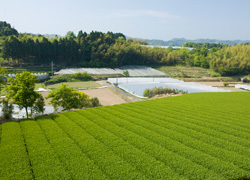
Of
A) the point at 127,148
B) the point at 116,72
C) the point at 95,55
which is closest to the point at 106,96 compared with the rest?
the point at 127,148

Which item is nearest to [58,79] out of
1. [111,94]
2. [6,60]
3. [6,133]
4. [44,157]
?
[111,94]

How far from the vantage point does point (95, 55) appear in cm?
5984

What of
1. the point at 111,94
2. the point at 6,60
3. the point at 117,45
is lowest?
the point at 111,94

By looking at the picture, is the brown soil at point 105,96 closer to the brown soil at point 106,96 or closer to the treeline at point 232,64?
the brown soil at point 106,96

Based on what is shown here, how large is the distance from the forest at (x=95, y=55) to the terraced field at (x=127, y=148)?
140 feet

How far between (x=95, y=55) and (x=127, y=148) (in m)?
53.5

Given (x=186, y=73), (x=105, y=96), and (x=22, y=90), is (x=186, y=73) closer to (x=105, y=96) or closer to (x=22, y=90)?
(x=105, y=96)

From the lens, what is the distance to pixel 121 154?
807 cm

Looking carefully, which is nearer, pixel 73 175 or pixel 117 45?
pixel 73 175

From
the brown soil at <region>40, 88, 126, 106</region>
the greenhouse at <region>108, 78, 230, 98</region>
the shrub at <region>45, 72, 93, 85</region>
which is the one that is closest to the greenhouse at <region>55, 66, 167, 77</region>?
the shrub at <region>45, 72, 93, 85</region>

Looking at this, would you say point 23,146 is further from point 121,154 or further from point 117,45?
point 117,45

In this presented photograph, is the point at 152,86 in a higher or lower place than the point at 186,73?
lower

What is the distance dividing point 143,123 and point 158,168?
515cm

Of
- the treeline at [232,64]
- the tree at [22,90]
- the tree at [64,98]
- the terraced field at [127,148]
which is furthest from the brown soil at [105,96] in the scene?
the treeline at [232,64]
